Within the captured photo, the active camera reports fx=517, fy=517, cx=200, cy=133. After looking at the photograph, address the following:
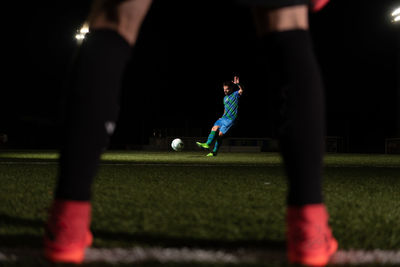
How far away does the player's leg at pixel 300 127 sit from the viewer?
1.19 meters

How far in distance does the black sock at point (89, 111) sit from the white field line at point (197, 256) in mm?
188

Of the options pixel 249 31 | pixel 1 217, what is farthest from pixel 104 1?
pixel 249 31

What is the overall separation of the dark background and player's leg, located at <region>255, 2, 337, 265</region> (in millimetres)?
22542

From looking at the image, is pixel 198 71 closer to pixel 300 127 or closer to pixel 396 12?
pixel 396 12

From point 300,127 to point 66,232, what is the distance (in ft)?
1.98

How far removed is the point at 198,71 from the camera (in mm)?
27766

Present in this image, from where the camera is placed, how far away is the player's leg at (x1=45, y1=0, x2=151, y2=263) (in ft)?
3.92

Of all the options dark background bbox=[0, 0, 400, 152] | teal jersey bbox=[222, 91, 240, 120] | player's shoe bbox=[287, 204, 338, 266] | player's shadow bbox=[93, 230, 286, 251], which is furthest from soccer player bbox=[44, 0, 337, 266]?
dark background bbox=[0, 0, 400, 152]

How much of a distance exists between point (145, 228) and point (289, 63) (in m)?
0.81

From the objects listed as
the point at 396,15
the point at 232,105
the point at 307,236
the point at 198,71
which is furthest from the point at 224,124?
the point at 198,71

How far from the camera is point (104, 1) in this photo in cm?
131

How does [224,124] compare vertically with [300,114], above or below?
above

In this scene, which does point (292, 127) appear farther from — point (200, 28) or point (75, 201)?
point (200, 28)

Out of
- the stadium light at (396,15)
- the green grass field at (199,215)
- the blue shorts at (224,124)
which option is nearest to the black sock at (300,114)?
the green grass field at (199,215)
